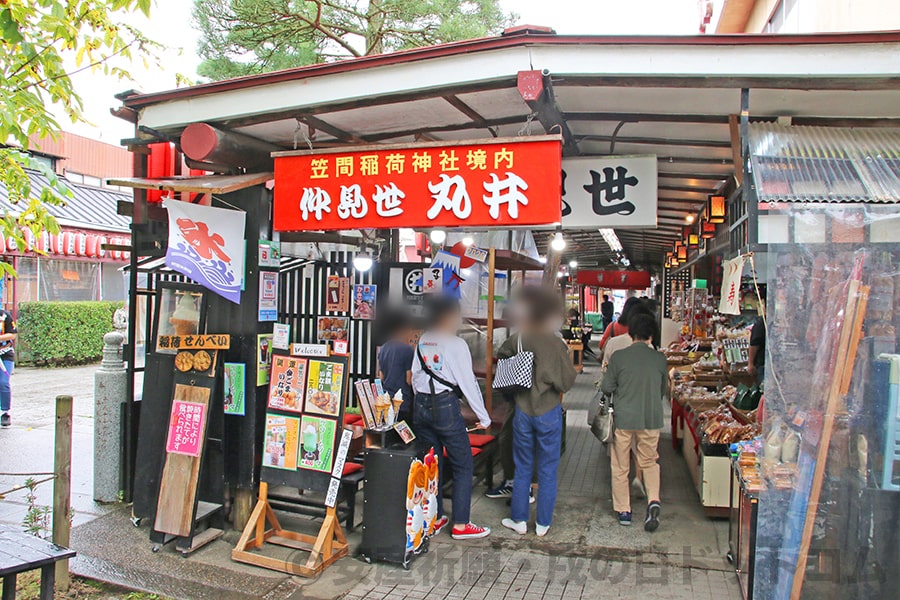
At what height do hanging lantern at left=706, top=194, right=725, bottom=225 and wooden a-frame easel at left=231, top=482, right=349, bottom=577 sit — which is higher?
hanging lantern at left=706, top=194, right=725, bottom=225

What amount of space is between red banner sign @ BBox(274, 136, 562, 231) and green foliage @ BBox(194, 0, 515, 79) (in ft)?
31.4

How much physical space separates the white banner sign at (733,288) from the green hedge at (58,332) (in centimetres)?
1809

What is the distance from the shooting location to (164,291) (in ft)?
20.2

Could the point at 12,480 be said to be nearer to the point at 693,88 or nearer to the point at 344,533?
the point at 344,533

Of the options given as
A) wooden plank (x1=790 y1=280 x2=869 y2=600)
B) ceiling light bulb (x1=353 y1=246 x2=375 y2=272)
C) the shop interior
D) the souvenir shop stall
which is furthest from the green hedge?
wooden plank (x1=790 y1=280 x2=869 y2=600)

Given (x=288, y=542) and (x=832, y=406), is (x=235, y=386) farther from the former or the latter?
(x=832, y=406)

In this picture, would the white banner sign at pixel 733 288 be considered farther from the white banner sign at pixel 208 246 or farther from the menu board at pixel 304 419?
the white banner sign at pixel 208 246

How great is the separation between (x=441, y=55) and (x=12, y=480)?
7290mm

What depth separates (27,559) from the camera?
373 centimetres

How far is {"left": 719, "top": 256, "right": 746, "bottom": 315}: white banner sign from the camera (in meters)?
5.39

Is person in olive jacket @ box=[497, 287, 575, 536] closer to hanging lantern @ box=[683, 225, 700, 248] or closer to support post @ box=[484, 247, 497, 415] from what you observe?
support post @ box=[484, 247, 497, 415]

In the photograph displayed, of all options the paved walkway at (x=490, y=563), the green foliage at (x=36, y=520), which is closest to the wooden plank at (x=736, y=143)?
the paved walkway at (x=490, y=563)

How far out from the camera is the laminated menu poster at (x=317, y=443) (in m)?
5.47

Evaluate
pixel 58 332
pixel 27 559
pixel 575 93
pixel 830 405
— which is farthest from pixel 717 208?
pixel 58 332
